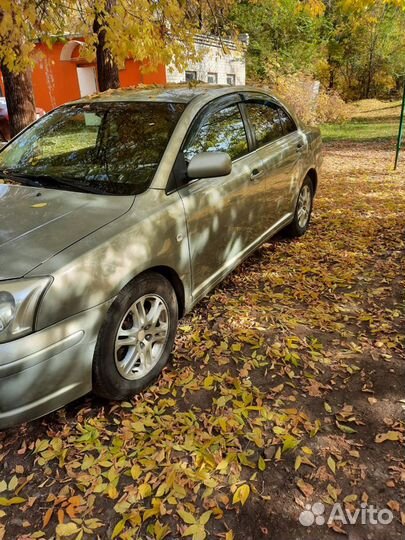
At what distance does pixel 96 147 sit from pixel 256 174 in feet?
4.47

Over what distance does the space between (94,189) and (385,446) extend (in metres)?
2.23

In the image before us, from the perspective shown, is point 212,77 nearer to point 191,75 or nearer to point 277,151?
point 191,75

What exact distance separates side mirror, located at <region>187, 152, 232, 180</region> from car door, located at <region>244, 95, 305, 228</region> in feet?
3.83

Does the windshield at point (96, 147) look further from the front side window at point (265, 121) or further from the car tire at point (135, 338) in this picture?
the front side window at point (265, 121)

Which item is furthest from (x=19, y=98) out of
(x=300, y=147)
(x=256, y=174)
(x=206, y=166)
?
(x=206, y=166)

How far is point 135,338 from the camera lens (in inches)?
98.0

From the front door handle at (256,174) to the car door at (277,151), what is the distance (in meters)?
0.11

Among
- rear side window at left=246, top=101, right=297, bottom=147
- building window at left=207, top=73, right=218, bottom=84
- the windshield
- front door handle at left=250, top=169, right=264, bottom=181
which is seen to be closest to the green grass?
building window at left=207, top=73, right=218, bottom=84

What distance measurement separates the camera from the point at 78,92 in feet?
54.4

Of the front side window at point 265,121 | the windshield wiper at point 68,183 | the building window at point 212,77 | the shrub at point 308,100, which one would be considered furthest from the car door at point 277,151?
the building window at point 212,77

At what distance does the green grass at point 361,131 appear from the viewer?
13805mm

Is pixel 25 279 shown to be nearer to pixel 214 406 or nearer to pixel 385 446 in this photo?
pixel 214 406

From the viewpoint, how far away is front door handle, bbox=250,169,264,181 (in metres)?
3.59

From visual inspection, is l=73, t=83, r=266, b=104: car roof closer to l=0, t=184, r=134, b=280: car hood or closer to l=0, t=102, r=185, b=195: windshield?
l=0, t=102, r=185, b=195: windshield
